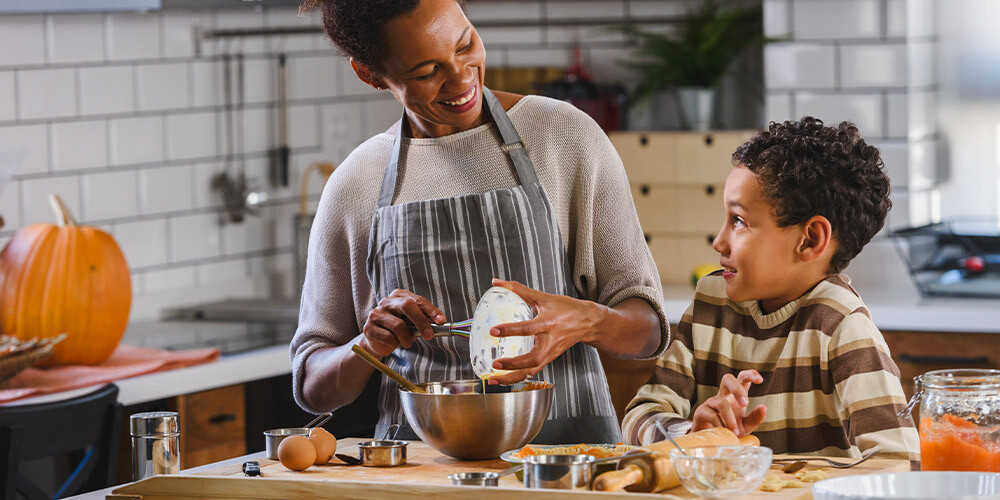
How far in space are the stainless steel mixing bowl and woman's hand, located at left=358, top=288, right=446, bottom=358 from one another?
87mm

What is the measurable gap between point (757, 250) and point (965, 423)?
49cm

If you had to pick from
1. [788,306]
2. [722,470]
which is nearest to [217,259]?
[788,306]

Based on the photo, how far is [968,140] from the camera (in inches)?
143

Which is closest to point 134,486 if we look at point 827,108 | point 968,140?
point 827,108

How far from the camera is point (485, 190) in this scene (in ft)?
5.91

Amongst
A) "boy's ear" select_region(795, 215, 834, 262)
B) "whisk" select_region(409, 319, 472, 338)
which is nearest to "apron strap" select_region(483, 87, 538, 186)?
"whisk" select_region(409, 319, 472, 338)

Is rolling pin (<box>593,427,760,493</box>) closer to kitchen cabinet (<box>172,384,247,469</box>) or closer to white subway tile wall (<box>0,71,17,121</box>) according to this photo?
kitchen cabinet (<box>172,384,247,469</box>)

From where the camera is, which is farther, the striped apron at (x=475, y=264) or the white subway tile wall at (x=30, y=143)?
the white subway tile wall at (x=30, y=143)

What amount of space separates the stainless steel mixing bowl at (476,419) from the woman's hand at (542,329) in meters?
0.03

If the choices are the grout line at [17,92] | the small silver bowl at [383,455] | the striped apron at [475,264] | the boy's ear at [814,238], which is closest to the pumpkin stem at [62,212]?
the grout line at [17,92]

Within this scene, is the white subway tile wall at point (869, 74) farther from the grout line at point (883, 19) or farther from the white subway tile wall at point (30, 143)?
the white subway tile wall at point (30, 143)

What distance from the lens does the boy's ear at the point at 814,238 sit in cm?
175

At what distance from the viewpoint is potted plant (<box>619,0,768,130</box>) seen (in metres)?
3.84

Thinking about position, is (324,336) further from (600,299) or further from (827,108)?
(827,108)
